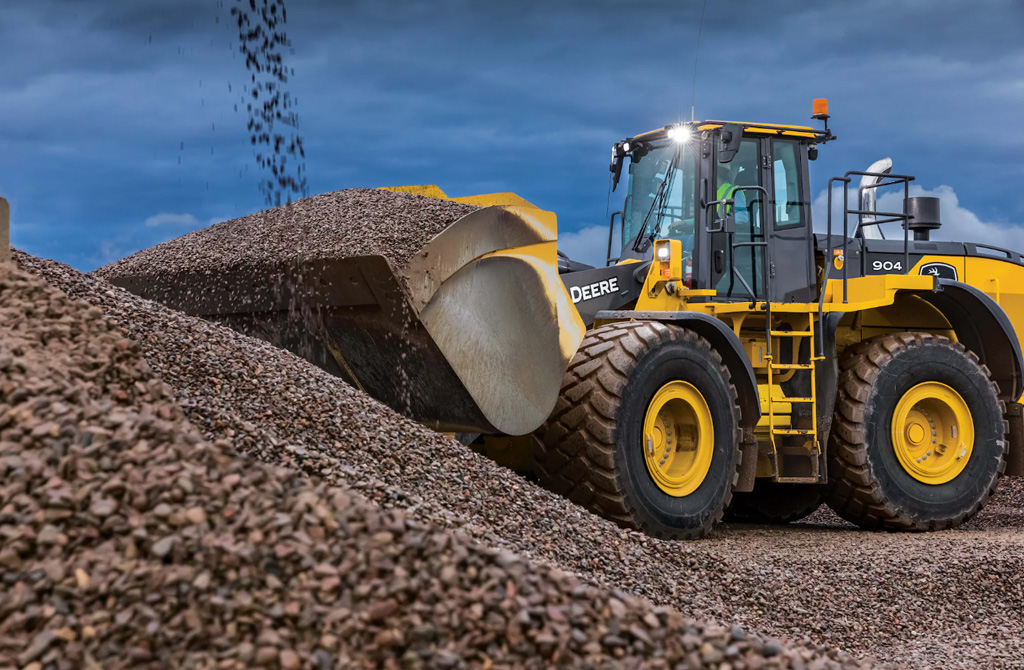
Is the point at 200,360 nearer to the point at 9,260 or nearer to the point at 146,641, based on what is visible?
the point at 9,260

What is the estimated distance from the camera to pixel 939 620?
196 inches

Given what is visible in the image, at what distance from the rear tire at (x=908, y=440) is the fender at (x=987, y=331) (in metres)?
0.41

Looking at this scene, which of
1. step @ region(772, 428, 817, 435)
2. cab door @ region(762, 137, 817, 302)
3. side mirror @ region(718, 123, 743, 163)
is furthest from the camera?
cab door @ region(762, 137, 817, 302)

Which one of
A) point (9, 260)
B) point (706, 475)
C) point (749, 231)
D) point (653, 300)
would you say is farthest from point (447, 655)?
point (749, 231)

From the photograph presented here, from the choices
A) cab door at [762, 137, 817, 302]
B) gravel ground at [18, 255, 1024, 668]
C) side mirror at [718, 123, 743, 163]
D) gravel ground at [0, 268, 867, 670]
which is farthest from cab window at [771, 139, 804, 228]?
gravel ground at [0, 268, 867, 670]

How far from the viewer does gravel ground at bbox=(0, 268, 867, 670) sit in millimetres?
2473

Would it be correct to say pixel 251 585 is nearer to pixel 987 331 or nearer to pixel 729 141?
pixel 729 141

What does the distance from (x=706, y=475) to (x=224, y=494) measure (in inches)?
156

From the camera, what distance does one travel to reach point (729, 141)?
6.39 metres

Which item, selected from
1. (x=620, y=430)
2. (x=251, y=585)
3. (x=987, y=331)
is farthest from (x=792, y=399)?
(x=251, y=585)

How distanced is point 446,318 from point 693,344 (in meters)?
1.59

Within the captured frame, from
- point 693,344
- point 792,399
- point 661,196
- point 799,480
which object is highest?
point 661,196

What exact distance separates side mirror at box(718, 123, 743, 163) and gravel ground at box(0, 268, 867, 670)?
3.97m

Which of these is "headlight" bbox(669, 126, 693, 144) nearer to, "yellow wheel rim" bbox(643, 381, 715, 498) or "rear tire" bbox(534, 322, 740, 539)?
"rear tire" bbox(534, 322, 740, 539)
